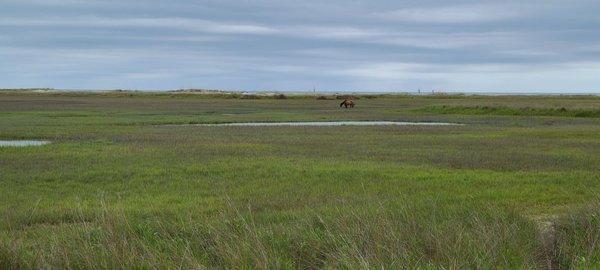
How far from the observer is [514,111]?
54.8 m

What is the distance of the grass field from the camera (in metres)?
7.68

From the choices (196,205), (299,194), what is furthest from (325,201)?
(196,205)

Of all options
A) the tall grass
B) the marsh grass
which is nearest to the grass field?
the tall grass

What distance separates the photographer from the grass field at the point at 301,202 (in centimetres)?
768

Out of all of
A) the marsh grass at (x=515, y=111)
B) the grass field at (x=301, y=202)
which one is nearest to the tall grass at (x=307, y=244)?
the grass field at (x=301, y=202)

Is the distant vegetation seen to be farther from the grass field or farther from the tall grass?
the tall grass

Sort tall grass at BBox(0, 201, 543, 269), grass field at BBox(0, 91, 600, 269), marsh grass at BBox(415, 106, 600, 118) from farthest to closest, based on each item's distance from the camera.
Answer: marsh grass at BBox(415, 106, 600, 118) → grass field at BBox(0, 91, 600, 269) → tall grass at BBox(0, 201, 543, 269)

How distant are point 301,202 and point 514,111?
4528 centimetres

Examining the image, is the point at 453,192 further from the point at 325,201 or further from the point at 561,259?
the point at 561,259

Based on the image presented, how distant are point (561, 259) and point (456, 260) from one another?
145 cm

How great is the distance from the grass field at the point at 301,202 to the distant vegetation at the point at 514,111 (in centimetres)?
2208

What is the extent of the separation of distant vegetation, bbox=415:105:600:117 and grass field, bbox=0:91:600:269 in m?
22.1

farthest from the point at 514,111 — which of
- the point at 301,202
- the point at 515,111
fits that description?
the point at 301,202

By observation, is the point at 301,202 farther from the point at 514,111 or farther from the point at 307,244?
the point at 514,111
